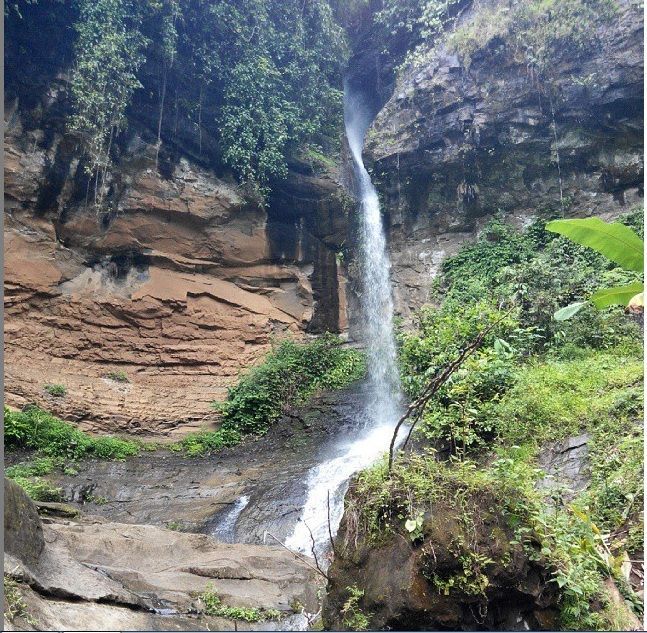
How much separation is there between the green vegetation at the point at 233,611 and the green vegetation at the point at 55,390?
6191 millimetres

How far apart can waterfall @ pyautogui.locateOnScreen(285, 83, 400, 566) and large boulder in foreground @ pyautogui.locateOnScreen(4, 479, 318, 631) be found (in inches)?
41.3

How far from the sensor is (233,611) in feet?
13.2

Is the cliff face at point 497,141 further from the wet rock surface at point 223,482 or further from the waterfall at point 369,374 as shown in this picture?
the wet rock surface at point 223,482

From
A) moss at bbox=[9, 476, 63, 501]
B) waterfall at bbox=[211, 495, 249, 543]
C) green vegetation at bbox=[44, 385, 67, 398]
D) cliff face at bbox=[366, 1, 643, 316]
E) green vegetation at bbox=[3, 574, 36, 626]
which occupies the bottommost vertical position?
green vegetation at bbox=[3, 574, 36, 626]

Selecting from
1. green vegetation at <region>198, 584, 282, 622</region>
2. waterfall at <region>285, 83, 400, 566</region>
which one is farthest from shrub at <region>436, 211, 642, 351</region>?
green vegetation at <region>198, 584, 282, 622</region>

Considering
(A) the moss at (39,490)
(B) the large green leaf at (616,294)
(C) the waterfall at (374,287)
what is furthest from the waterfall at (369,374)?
(B) the large green leaf at (616,294)

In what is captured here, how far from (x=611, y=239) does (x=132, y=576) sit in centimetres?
421

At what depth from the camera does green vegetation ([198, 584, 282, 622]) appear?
399 cm

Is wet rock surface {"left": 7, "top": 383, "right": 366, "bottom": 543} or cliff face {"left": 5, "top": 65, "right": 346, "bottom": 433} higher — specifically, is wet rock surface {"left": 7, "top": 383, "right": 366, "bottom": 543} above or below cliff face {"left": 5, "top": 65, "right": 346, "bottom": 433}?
below

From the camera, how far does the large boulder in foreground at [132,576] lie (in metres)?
3.45

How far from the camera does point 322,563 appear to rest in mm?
5578

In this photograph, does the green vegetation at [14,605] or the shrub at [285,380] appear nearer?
the green vegetation at [14,605]

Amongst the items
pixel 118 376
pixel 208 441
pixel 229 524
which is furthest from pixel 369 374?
pixel 229 524

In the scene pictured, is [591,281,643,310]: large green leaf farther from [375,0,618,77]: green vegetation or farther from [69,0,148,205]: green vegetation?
[375,0,618,77]: green vegetation
